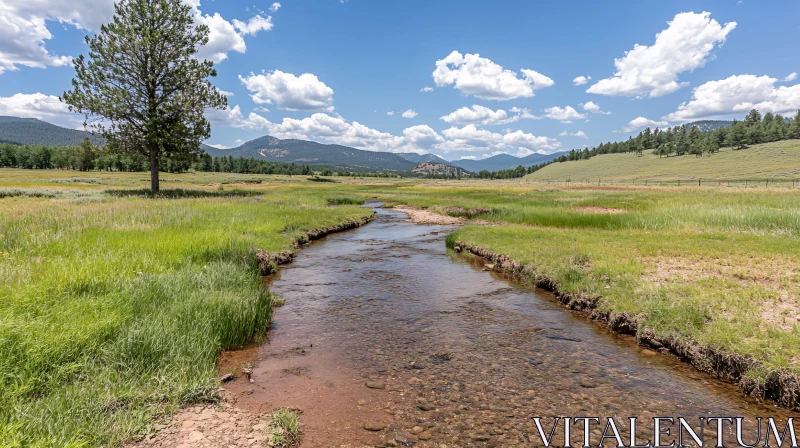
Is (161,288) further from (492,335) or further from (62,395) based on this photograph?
(492,335)

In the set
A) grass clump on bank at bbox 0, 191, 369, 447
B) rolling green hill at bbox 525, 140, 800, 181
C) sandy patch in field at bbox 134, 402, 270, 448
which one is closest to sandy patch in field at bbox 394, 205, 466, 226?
grass clump on bank at bbox 0, 191, 369, 447

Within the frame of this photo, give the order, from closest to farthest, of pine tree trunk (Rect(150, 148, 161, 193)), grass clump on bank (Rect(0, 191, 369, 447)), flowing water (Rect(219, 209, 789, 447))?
1. grass clump on bank (Rect(0, 191, 369, 447))
2. flowing water (Rect(219, 209, 789, 447))
3. pine tree trunk (Rect(150, 148, 161, 193))

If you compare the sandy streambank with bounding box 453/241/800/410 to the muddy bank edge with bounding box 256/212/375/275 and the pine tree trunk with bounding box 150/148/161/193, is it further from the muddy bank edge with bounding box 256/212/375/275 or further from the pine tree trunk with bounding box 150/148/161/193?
the pine tree trunk with bounding box 150/148/161/193

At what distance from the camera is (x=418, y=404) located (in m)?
6.21

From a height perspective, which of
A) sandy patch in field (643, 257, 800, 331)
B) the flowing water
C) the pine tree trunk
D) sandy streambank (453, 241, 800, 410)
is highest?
the pine tree trunk

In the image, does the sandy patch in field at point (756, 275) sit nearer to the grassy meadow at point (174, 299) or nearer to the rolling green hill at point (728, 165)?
the grassy meadow at point (174, 299)

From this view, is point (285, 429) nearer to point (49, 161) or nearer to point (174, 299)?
point (174, 299)

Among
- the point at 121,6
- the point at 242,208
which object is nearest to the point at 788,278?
the point at 242,208

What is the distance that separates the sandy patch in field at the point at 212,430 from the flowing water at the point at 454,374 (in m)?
0.46

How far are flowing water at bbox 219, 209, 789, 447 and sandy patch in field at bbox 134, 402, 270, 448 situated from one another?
460 millimetres

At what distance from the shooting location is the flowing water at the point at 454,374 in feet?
18.7

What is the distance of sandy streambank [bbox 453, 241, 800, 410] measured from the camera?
6301 mm

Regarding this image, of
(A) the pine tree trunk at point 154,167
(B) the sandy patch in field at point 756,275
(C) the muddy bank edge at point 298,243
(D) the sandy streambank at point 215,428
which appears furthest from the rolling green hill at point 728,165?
(D) the sandy streambank at point 215,428

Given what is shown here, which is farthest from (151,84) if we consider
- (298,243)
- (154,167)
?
(298,243)
